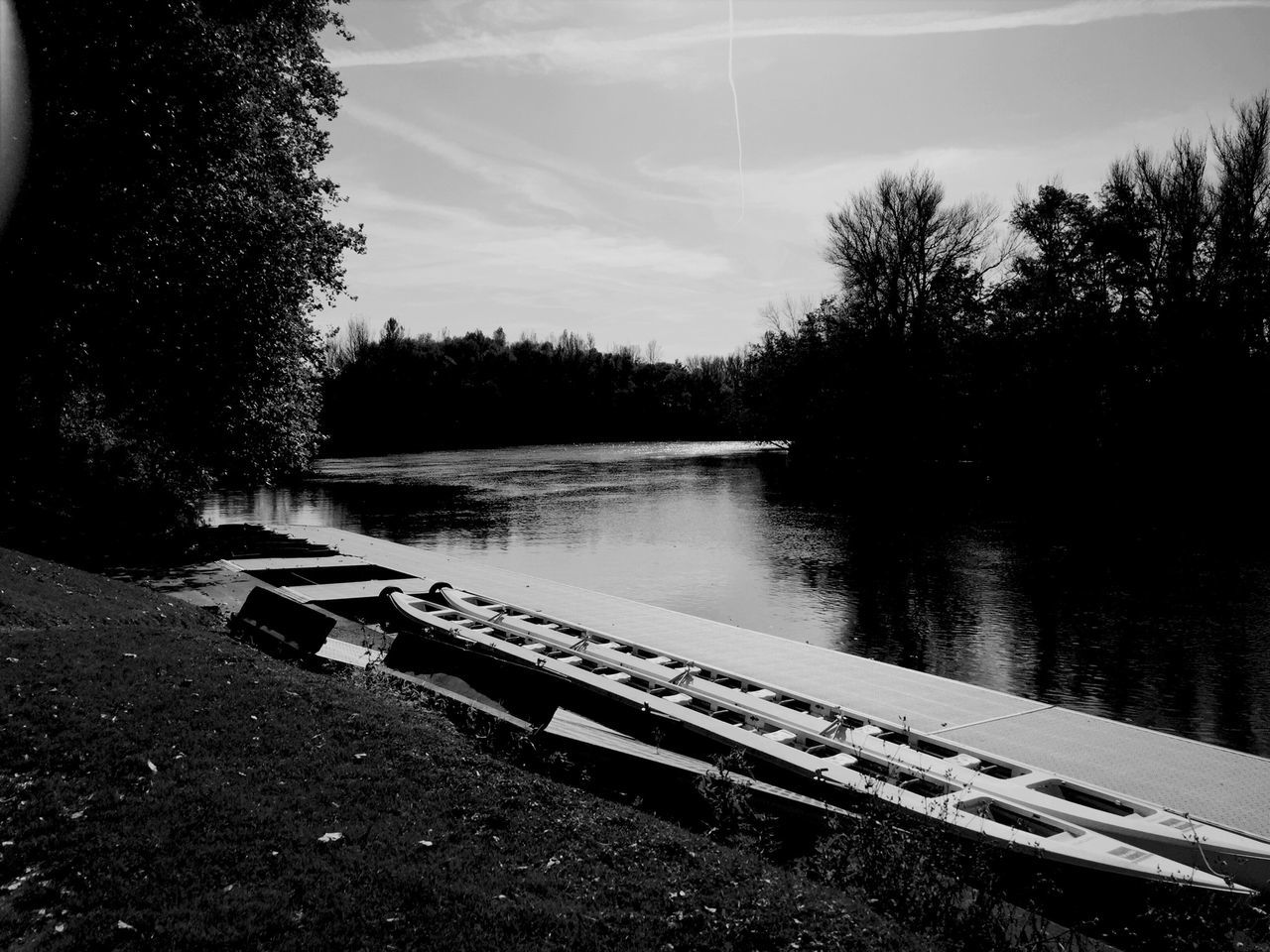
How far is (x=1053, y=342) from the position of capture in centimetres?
4462

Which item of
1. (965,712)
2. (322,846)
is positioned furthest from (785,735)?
(322,846)

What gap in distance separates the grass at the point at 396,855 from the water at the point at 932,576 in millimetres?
5874

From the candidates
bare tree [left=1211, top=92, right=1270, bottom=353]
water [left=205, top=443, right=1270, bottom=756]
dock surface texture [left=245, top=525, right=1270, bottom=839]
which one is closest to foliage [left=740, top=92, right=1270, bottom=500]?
bare tree [left=1211, top=92, right=1270, bottom=353]

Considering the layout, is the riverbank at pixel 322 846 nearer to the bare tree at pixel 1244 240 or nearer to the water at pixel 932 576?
the water at pixel 932 576

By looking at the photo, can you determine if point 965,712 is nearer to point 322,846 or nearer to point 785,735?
point 785,735

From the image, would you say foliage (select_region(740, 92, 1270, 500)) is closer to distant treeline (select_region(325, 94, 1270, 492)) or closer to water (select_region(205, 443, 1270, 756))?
distant treeline (select_region(325, 94, 1270, 492))

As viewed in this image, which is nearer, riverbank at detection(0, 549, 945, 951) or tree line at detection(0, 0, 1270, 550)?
riverbank at detection(0, 549, 945, 951)

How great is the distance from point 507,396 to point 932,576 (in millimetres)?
102708

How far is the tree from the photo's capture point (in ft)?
44.5

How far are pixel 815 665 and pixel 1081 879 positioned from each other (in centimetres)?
597

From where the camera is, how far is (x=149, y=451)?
929 inches

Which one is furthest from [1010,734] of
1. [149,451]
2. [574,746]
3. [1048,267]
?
[1048,267]

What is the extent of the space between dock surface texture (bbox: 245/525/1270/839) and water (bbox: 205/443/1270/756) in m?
0.91

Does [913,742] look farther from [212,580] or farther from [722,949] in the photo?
[212,580]
